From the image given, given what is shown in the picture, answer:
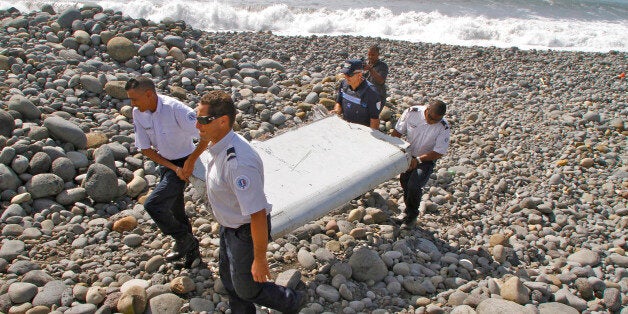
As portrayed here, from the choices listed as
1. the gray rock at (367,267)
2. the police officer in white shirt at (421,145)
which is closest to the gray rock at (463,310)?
the gray rock at (367,267)

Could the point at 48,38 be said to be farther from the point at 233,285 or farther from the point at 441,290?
the point at 441,290

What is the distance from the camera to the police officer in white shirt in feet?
16.4

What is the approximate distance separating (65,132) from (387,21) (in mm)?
16899

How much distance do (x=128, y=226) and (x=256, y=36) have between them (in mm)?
9115

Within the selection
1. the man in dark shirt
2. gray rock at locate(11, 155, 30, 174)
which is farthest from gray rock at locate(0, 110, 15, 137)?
the man in dark shirt

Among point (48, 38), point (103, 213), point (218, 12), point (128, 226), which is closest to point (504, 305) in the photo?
point (128, 226)

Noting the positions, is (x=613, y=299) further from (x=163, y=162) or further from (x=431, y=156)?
(x=163, y=162)

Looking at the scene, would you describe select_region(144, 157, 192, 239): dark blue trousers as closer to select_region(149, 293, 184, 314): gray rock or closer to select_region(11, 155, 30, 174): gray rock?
select_region(149, 293, 184, 314): gray rock

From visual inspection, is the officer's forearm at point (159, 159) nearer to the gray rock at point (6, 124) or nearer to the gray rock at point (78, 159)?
the gray rock at point (78, 159)

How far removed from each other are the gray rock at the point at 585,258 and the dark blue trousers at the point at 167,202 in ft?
12.2

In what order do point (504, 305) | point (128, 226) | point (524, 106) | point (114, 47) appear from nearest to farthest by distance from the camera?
point (504, 305), point (128, 226), point (114, 47), point (524, 106)

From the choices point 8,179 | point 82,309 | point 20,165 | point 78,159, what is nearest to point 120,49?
point 78,159

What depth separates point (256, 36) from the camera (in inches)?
519

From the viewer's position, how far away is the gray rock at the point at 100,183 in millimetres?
5246
